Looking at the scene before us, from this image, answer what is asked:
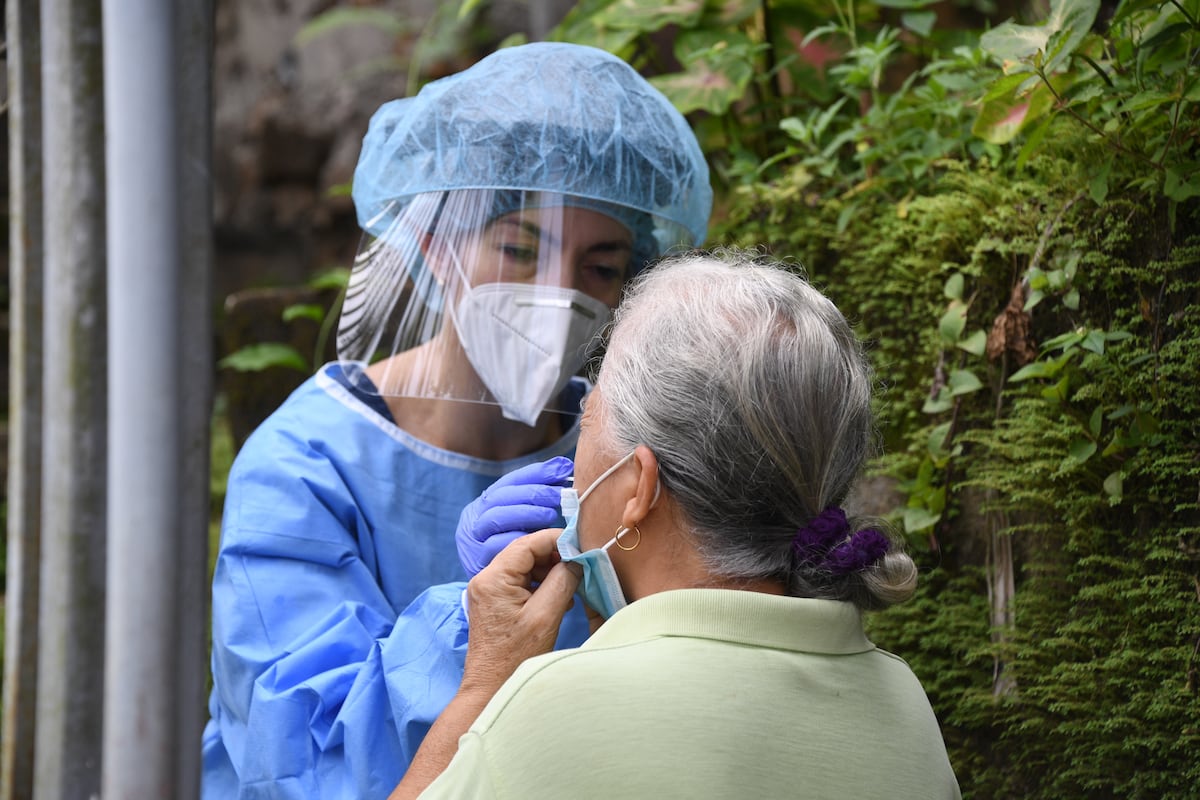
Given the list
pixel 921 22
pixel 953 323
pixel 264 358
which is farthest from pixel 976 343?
pixel 264 358

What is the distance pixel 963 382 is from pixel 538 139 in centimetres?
91

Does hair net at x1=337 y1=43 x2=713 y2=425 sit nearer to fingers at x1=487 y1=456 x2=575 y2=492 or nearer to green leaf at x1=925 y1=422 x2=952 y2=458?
fingers at x1=487 y1=456 x2=575 y2=492

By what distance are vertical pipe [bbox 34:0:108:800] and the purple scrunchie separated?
795 millimetres

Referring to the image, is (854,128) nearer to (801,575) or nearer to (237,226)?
(801,575)

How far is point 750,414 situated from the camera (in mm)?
1301

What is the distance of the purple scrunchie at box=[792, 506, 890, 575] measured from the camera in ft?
4.40

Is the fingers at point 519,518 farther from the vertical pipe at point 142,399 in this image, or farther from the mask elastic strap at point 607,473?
the vertical pipe at point 142,399

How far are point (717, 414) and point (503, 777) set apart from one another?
18.9 inches

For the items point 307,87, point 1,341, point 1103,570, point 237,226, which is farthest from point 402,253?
point 237,226

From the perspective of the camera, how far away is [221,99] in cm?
748

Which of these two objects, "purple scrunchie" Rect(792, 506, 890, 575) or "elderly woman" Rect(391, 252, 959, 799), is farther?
"purple scrunchie" Rect(792, 506, 890, 575)

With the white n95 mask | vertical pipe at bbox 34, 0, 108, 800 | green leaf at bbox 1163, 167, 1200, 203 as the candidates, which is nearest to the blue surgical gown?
the white n95 mask

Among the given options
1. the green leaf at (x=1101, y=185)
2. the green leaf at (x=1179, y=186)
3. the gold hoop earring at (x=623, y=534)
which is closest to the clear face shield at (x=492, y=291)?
the gold hoop earring at (x=623, y=534)

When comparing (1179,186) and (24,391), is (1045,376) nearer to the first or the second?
(1179,186)
